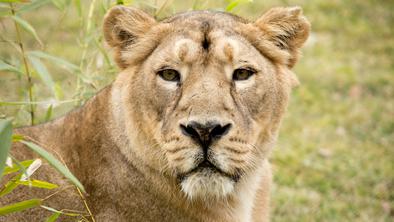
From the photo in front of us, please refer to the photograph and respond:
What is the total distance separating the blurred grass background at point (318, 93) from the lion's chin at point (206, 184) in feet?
2.98

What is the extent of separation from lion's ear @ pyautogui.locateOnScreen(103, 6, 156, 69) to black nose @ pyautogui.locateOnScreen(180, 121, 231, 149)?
0.92 m

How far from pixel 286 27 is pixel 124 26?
0.99 m

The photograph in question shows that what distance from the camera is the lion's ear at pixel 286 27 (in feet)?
13.9

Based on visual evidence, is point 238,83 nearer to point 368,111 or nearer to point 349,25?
point 368,111

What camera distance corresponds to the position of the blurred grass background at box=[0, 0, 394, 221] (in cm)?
532

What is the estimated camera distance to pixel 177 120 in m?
3.65

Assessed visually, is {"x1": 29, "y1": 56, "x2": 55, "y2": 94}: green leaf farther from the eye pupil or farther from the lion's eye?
the eye pupil

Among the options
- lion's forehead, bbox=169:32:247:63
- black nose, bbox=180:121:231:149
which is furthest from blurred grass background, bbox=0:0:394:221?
black nose, bbox=180:121:231:149

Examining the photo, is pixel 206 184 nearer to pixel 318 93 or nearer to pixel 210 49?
pixel 210 49

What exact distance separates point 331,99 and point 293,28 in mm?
5338

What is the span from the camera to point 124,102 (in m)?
4.12

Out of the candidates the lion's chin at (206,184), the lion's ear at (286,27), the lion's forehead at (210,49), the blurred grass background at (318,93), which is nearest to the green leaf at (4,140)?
the blurred grass background at (318,93)

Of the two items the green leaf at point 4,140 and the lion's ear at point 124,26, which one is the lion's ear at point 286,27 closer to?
the lion's ear at point 124,26

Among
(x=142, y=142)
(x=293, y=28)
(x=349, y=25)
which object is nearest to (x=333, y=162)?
(x=293, y=28)
